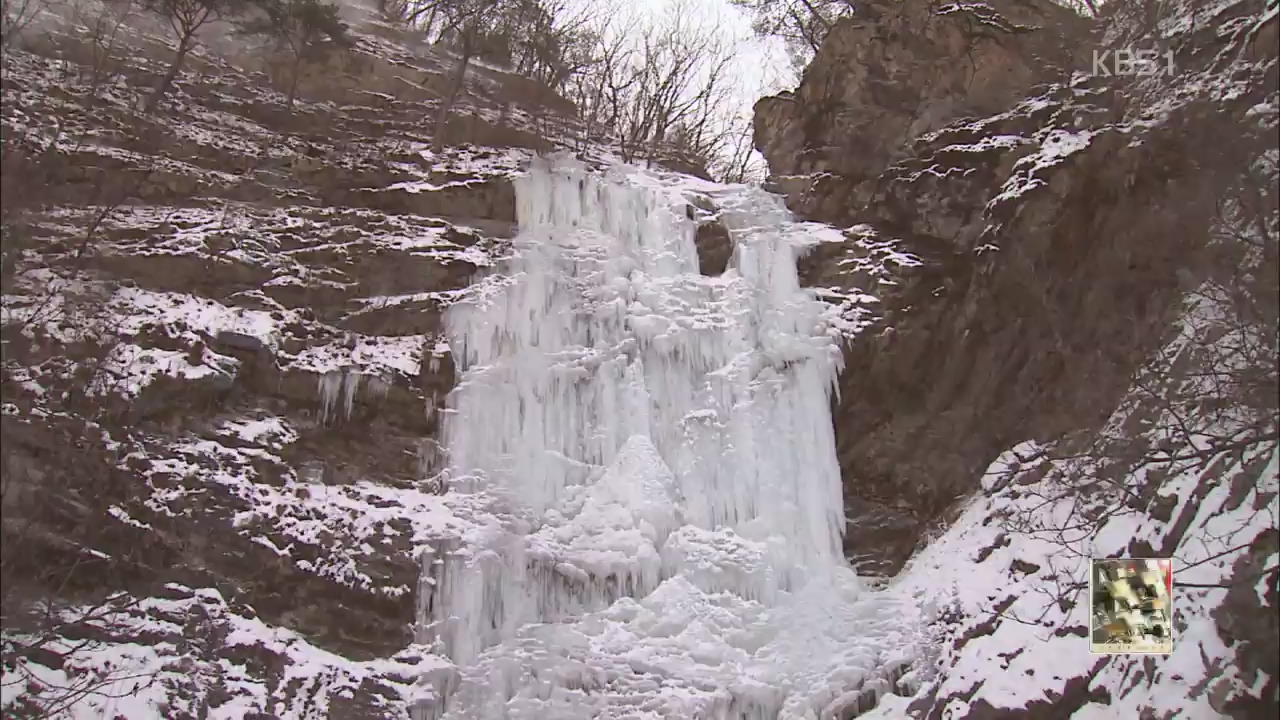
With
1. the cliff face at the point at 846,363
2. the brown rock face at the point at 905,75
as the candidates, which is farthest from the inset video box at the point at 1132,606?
the brown rock face at the point at 905,75

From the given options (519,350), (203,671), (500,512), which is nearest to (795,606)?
(500,512)

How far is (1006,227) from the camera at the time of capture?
37.6ft

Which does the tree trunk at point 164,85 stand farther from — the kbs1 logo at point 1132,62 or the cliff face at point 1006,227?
the kbs1 logo at point 1132,62

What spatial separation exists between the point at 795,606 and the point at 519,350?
13.3ft

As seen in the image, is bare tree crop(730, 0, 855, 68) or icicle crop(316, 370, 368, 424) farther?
bare tree crop(730, 0, 855, 68)

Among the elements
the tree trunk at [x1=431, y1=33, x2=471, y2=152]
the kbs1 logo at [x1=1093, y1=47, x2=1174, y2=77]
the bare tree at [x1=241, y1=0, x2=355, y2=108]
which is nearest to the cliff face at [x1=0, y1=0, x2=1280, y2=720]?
the kbs1 logo at [x1=1093, y1=47, x2=1174, y2=77]

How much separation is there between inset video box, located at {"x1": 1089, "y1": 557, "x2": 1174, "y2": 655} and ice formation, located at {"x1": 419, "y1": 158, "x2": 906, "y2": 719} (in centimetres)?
339

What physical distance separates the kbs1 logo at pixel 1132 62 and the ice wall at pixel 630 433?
3.97m

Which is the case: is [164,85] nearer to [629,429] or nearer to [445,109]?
[445,109]

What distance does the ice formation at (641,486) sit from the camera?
9.47 m

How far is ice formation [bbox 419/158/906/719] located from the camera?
9469mm

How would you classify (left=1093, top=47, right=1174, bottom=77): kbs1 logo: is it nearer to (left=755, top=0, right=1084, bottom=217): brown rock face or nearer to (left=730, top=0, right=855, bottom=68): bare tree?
(left=755, top=0, right=1084, bottom=217): brown rock face

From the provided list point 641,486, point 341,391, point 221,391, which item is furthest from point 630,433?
point 221,391

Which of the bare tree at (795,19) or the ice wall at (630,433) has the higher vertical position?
the bare tree at (795,19)
